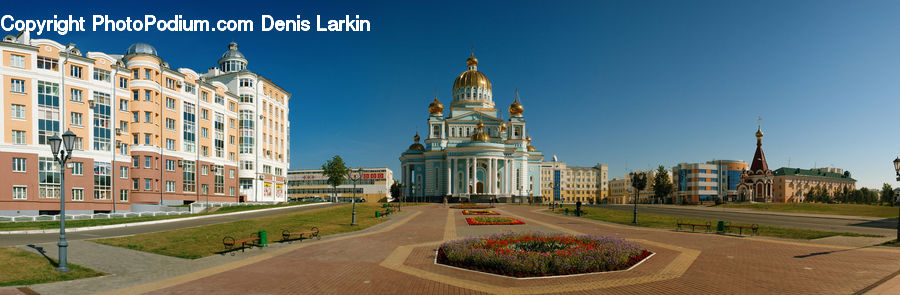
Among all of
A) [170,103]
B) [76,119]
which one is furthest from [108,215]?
[170,103]

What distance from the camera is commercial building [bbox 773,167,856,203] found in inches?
4845

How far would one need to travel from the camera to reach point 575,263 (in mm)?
15383

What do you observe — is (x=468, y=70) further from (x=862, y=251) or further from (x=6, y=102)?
(x=862, y=251)

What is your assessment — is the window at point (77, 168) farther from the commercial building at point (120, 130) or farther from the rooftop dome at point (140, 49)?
the rooftop dome at point (140, 49)

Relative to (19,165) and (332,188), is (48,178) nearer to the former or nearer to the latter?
(19,165)

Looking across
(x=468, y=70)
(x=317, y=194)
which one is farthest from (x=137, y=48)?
(x=317, y=194)

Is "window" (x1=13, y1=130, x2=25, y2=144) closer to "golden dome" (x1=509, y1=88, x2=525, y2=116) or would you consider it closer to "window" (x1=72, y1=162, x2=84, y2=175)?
"window" (x1=72, y1=162, x2=84, y2=175)

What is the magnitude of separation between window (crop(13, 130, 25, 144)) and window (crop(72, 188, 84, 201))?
5407 mm

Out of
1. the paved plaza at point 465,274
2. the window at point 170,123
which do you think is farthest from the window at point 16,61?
the paved plaza at point 465,274

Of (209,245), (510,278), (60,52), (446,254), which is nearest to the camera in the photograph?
(510,278)

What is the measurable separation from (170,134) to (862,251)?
56.2 metres

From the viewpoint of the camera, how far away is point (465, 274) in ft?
50.3

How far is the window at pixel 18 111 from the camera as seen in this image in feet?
124

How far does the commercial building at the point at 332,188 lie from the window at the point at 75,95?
94.0 m
